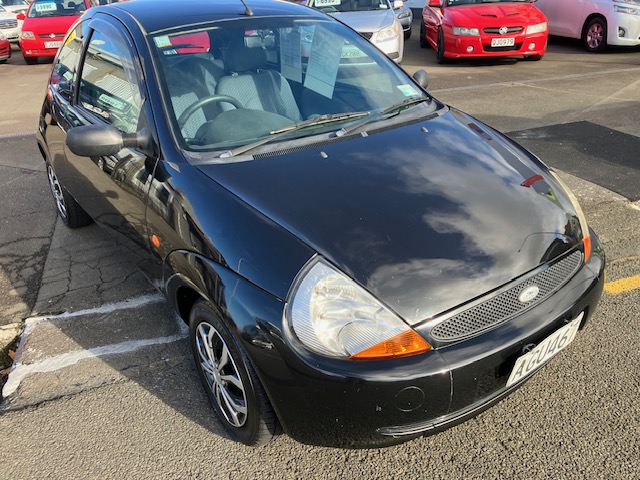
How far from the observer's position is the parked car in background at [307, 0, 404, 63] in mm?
9062

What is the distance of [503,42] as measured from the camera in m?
9.74

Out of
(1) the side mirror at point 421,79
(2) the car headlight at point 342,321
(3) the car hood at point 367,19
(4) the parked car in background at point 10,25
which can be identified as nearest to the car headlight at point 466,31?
(3) the car hood at point 367,19

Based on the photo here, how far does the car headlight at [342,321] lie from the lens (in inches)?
75.7

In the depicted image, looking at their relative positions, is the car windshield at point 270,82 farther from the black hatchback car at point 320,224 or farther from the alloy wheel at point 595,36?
the alloy wheel at point 595,36

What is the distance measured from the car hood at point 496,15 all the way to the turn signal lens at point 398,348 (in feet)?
29.5

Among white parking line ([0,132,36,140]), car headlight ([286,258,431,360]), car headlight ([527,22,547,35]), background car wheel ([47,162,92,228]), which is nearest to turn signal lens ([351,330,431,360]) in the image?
car headlight ([286,258,431,360])

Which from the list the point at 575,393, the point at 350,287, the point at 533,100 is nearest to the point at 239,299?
the point at 350,287

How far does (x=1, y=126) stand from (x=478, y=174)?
278 inches

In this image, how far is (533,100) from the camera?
25.1 feet

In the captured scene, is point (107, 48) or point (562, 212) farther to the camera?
point (107, 48)

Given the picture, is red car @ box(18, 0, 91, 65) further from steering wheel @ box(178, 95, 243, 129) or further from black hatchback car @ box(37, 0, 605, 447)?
steering wheel @ box(178, 95, 243, 129)

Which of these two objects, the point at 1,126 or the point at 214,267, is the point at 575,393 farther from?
the point at 1,126

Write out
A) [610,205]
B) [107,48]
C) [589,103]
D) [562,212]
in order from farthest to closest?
[589,103] → [610,205] → [107,48] → [562,212]

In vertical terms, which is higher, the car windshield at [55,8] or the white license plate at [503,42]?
the car windshield at [55,8]
